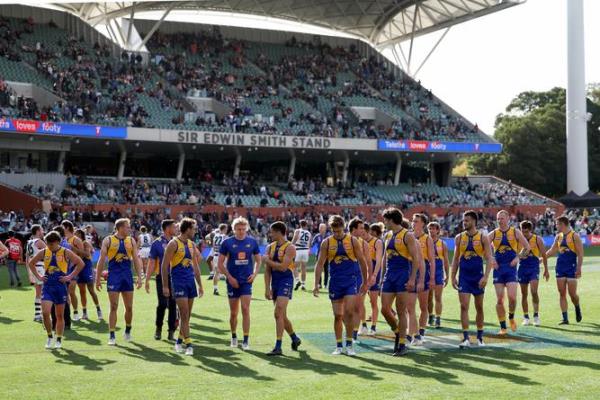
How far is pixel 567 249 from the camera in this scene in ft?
53.6

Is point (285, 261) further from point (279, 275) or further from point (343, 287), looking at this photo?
point (343, 287)

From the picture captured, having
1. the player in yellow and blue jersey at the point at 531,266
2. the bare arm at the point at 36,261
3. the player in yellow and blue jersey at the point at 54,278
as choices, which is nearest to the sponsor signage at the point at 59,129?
the bare arm at the point at 36,261

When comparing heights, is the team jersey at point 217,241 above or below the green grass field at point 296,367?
above

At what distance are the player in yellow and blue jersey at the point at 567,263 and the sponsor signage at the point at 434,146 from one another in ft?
137

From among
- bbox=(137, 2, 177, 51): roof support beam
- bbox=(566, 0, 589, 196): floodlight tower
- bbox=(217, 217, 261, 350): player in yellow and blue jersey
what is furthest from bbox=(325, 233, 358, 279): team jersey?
bbox=(566, 0, 589, 196): floodlight tower

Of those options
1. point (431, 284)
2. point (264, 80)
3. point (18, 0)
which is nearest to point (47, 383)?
point (431, 284)

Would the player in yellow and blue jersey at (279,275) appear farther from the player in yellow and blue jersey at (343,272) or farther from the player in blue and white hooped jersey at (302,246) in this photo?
the player in blue and white hooped jersey at (302,246)

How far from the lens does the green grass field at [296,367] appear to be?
33.1ft

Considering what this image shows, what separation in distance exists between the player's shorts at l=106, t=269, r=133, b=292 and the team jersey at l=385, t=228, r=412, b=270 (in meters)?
4.28

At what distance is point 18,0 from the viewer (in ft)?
136

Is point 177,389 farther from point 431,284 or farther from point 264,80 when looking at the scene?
point 264,80

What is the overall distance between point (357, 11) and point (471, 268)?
55308mm

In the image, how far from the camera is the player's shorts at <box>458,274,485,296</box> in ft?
43.9

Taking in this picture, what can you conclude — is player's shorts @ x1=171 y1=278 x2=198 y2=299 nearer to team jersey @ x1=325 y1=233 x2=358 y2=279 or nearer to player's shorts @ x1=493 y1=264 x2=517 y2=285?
team jersey @ x1=325 y1=233 x2=358 y2=279
